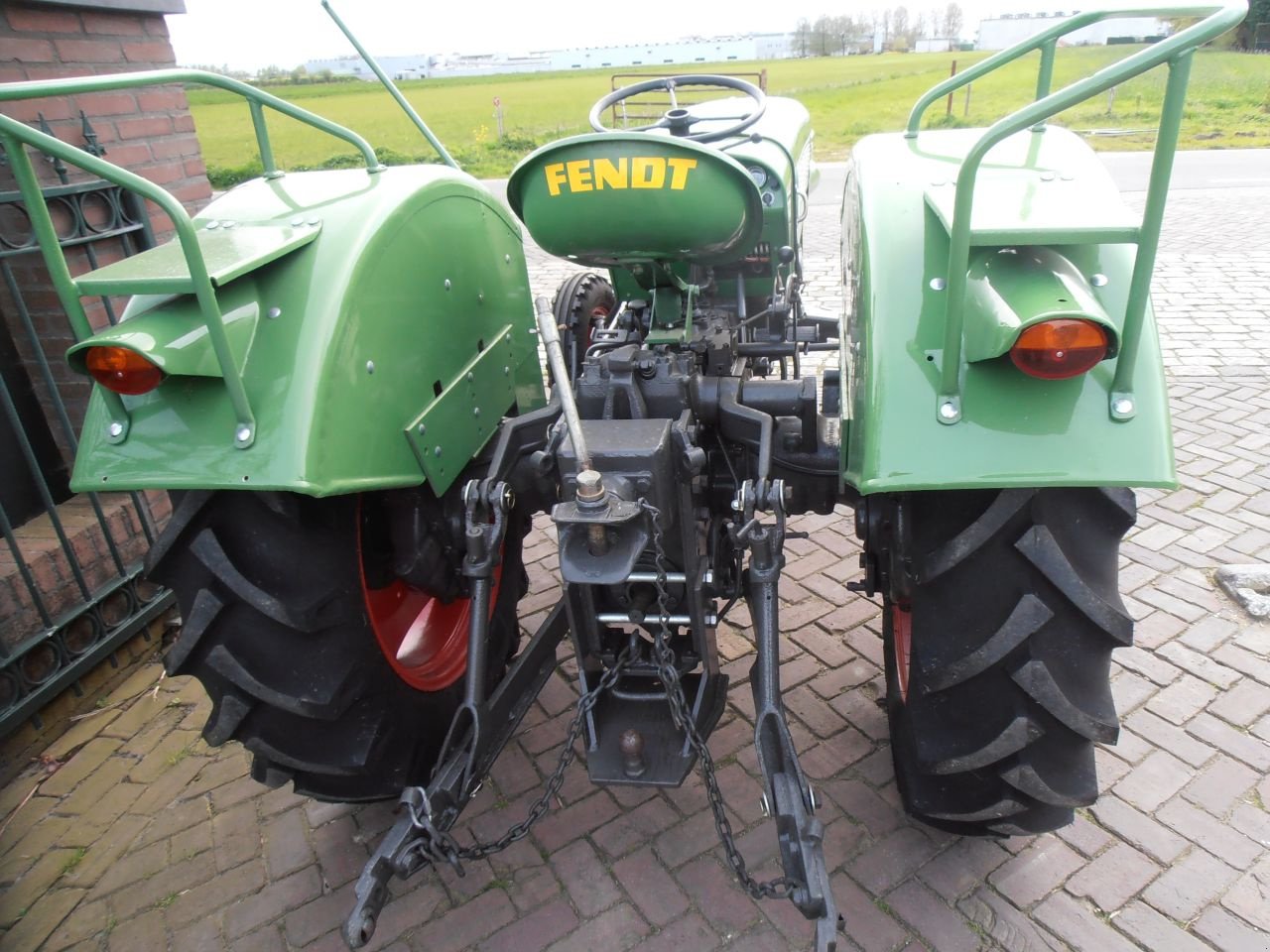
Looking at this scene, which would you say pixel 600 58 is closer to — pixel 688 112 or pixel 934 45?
pixel 934 45

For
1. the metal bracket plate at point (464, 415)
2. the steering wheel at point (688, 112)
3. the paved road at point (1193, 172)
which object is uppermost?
the steering wheel at point (688, 112)

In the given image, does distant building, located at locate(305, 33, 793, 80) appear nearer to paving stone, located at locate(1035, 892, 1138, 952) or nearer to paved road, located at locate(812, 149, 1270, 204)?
paved road, located at locate(812, 149, 1270, 204)

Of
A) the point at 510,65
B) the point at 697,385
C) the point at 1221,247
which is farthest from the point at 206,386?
the point at 510,65

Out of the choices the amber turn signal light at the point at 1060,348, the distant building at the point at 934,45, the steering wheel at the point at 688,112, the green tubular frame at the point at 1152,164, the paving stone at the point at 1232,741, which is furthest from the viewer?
the distant building at the point at 934,45

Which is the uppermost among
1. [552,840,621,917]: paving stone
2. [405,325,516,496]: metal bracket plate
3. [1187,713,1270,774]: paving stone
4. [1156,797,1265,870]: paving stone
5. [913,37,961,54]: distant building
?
[913,37,961,54]: distant building

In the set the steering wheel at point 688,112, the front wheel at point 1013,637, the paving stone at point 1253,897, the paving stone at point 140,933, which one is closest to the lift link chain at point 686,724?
the front wheel at point 1013,637

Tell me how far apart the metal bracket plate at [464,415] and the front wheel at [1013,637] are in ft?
3.65

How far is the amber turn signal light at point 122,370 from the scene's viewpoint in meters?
1.66

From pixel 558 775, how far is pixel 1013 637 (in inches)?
39.5

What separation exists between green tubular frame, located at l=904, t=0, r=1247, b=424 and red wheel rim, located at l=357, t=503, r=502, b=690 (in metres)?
1.47

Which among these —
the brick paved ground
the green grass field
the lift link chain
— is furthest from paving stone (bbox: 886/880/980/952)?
the green grass field

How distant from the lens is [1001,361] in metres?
1.67

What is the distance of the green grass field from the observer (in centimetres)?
1884

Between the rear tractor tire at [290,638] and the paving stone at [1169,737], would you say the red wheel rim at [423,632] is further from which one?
the paving stone at [1169,737]
